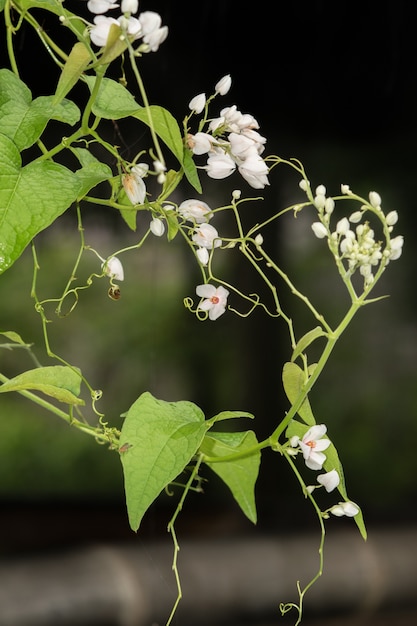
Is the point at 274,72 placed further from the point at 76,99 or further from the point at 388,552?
the point at 388,552

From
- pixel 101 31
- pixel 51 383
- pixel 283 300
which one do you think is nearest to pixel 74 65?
pixel 101 31

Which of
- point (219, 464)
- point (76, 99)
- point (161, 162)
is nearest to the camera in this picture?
point (161, 162)

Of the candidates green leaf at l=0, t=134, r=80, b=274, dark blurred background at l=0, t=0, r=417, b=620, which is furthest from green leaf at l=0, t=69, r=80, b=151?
dark blurred background at l=0, t=0, r=417, b=620

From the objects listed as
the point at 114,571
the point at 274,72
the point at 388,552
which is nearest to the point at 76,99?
the point at 274,72

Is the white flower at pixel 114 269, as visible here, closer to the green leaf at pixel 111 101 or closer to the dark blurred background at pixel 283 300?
the green leaf at pixel 111 101

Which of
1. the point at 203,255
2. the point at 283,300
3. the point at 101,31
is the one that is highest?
the point at 101,31

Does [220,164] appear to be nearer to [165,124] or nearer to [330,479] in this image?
[165,124]
